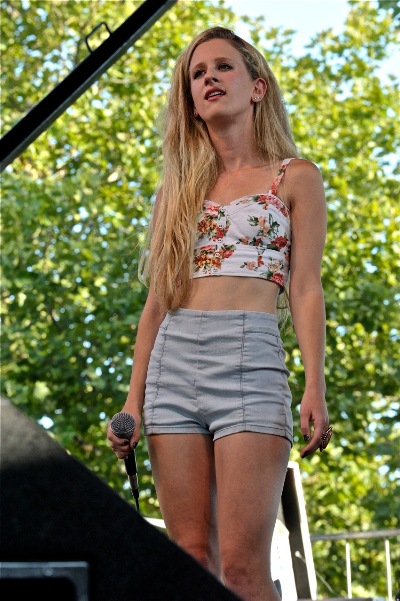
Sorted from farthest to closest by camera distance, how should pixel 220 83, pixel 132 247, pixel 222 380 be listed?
pixel 132 247, pixel 220 83, pixel 222 380

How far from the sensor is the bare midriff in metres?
1.69

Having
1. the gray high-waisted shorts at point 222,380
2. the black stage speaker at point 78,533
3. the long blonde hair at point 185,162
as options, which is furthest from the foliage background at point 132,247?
the black stage speaker at point 78,533

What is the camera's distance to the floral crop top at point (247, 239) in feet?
5.70

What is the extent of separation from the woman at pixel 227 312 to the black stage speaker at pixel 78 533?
866 mm

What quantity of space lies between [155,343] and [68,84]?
0.54 meters

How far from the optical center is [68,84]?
6.18ft

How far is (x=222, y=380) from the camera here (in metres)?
1.62

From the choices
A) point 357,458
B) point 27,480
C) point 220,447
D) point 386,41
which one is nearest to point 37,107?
point 220,447

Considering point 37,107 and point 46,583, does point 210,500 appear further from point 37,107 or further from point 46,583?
point 46,583

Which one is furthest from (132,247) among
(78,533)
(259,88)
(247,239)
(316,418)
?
(78,533)

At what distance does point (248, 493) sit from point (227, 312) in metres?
0.32

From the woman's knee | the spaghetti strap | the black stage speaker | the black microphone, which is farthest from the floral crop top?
the black stage speaker

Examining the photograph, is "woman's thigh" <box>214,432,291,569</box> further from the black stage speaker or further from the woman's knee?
the black stage speaker

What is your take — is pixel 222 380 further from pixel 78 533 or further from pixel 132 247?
pixel 132 247
